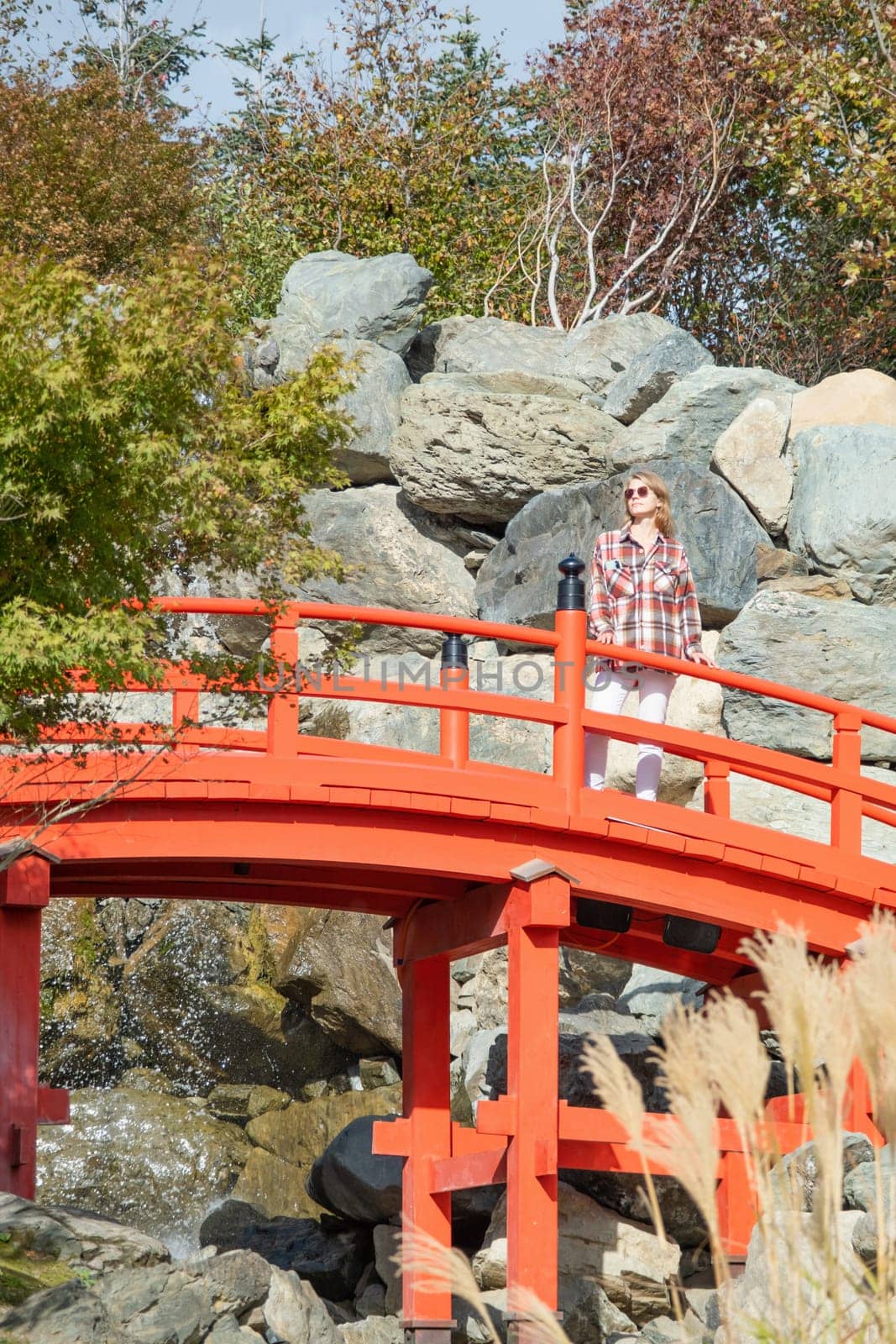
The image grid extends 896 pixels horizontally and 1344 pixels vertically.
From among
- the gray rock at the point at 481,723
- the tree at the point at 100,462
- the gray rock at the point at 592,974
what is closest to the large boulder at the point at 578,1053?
the gray rock at the point at 592,974

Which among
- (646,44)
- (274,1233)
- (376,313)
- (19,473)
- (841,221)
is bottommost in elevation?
(274,1233)

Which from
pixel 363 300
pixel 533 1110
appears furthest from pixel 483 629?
pixel 363 300

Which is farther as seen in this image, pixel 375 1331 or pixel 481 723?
pixel 481 723

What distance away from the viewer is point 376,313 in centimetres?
2102

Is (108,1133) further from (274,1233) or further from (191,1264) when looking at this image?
(191,1264)

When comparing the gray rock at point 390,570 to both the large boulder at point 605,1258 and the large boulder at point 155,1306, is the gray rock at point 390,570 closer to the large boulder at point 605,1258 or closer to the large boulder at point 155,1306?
the large boulder at point 605,1258

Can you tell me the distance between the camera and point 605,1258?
32.7ft

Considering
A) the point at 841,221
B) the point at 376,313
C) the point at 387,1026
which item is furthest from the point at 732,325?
the point at 387,1026

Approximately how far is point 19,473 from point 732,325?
19722 mm

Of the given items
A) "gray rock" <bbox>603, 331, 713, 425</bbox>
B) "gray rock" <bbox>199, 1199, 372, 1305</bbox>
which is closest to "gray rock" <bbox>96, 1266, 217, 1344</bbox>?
"gray rock" <bbox>199, 1199, 372, 1305</bbox>

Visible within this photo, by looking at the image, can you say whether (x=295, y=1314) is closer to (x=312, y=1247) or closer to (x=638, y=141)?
(x=312, y=1247)

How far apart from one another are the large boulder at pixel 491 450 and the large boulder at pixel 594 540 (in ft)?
2.98

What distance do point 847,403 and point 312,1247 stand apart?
11.6 metres

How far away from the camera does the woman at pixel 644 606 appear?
9219 millimetres
